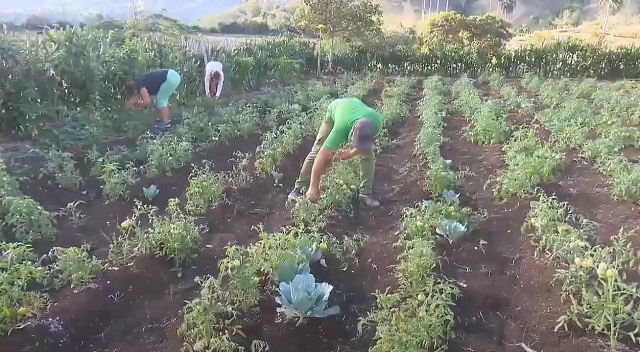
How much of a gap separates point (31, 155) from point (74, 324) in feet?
11.5

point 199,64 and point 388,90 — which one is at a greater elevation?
point 199,64

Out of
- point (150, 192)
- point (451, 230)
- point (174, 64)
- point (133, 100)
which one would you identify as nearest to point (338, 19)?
point (174, 64)

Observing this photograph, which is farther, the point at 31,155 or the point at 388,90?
the point at 388,90

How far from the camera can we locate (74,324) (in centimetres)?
311

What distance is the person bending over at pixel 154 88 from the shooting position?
699cm

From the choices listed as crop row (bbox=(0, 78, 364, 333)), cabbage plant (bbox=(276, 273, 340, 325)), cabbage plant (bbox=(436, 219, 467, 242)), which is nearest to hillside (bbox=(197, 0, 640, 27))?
crop row (bbox=(0, 78, 364, 333))

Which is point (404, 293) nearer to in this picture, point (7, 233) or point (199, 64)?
point (7, 233)

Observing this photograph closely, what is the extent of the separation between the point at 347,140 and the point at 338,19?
46.8 feet

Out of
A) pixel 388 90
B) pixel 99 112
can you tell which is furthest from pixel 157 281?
pixel 388 90

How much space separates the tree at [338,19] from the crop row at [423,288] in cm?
1364

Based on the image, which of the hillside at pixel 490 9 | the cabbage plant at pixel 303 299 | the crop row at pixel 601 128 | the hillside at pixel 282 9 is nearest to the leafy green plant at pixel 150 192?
the cabbage plant at pixel 303 299

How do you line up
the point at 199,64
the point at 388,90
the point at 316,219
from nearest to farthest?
1. the point at 316,219
2. the point at 199,64
3. the point at 388,90

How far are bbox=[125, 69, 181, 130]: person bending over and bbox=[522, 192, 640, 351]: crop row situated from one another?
16.2 ft

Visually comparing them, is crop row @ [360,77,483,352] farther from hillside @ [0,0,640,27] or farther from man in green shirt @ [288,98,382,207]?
hillside @ [0,0,640,27]
